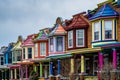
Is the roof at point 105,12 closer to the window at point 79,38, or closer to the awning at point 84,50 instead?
the awning at point 84,50

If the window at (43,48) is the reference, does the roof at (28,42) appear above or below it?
above

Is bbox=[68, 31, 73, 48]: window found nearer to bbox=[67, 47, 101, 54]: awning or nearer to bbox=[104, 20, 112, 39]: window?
bbox=[67, 47, 101, 54]: awning

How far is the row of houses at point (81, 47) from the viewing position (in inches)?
1519

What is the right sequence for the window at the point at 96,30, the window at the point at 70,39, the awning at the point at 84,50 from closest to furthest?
1. the awning at the point at 84,50
2. the window at the point at 96,30
3. the window at the point at 70,39

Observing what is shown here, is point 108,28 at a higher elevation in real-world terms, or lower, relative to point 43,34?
higher

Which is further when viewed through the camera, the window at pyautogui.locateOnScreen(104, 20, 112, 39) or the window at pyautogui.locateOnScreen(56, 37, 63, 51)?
the window at pyautogui.locateOnScreen(56, 37, 63, 51)

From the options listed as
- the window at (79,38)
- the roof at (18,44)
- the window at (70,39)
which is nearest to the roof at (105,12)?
the window at (79,38)

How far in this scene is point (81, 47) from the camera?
43.8 metres

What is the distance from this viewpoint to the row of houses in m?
38.6

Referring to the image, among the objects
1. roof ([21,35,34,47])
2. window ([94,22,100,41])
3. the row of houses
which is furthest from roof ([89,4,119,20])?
roof ([21,35,34,47])

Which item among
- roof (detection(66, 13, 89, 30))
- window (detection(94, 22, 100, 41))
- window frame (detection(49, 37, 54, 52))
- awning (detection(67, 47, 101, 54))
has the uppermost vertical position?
roof (detection(66, 13, 89, 30))

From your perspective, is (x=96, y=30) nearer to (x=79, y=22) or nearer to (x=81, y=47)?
(x=81, y=47)

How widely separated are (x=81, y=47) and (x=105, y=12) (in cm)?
627

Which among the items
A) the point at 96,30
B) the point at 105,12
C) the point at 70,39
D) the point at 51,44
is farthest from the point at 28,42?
the point at 105,12
